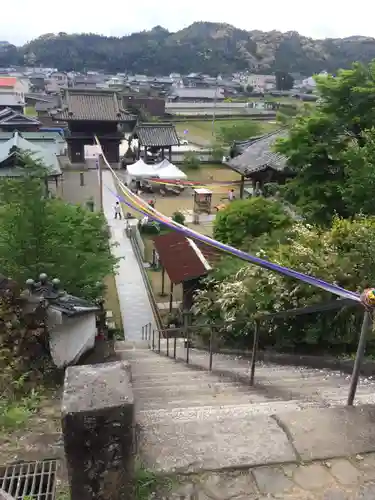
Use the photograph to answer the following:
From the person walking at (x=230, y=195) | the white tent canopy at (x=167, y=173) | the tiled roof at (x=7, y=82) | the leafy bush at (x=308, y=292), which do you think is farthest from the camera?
the tiled roof at (x=7, y=82)

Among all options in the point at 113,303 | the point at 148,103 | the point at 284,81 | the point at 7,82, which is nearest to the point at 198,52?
the point at 284,81

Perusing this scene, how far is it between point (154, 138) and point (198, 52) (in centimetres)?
11835

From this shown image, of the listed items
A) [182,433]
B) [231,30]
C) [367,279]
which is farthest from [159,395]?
[231,30]

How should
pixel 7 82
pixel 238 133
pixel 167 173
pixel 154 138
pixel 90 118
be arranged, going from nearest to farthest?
pixel 167 173, pixel 154 138, pixel 90 118, pixel 238 133, pixel 7 82

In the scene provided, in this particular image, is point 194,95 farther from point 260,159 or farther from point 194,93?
point 260,159

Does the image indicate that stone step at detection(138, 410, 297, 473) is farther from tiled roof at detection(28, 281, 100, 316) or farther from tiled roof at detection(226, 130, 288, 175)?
tiled roof at detection(226, 130, 288, 175)

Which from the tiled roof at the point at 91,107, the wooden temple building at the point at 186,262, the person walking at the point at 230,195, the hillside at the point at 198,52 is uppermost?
the hillside at the point at 198,52

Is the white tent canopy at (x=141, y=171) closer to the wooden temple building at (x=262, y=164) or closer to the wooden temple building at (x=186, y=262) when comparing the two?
the wooden temple building at (x=262, y=164)

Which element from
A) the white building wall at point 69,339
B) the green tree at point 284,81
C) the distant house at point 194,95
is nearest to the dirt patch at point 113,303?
the white building wall at point 69,339

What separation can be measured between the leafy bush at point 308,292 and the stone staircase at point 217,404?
77 cm

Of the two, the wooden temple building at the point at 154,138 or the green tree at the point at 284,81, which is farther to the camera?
the green tree at the point at 284,81

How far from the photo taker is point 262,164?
2375 cm

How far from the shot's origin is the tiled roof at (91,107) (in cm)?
3447

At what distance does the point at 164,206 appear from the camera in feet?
89.8
